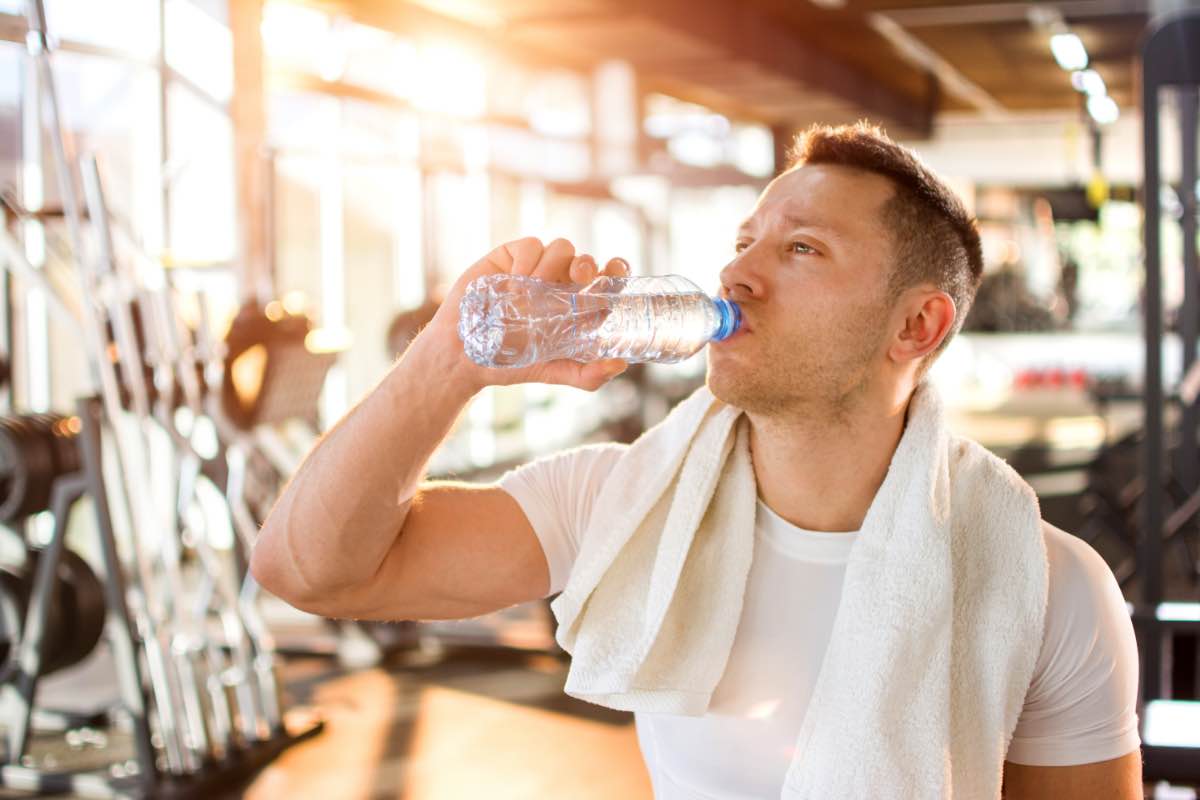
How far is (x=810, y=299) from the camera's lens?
53.1 inches

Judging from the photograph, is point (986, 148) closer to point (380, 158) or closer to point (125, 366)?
point (380, 158)

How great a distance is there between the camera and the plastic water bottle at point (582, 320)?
121 centimetres

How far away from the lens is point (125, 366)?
11.2 feet

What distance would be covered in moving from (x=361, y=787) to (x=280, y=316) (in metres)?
1.51

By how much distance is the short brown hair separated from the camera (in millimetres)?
1401

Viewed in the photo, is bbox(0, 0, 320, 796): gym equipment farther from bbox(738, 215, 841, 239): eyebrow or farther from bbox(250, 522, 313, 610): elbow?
bbox(738, 215, 841, 239): eyebrow

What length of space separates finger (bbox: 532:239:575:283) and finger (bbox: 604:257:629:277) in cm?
5

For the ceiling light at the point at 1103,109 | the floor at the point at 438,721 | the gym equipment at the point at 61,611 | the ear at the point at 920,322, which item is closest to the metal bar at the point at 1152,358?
the floor at the point at 438,721

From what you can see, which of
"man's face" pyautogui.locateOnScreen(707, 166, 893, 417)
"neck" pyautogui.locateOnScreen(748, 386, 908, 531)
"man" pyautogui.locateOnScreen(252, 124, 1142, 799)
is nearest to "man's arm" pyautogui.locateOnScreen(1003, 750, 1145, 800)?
"man" pyautogui.locateOnScreen(252, 124, 1142, 799)

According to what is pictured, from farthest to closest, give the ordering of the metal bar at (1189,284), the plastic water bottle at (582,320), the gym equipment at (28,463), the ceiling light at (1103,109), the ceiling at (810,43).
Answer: the ceiling light at (1103,109) → the ceiling at (810,43) → the metal bar at (1189,284) → the gym equipment at (28,463) → the plastic water bottle at (582,320)

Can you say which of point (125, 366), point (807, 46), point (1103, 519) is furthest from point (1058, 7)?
point (125, 366)

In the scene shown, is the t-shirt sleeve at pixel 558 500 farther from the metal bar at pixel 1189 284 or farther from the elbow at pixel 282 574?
the metal bar at pixel 1189 284

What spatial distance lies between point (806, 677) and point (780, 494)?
0.21 meters

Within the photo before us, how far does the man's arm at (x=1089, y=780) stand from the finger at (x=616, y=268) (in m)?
0.66
